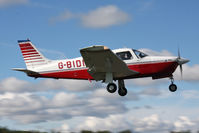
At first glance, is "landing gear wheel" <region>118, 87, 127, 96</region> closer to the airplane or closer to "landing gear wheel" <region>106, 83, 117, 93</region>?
the airplane

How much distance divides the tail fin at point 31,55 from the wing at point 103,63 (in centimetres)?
412

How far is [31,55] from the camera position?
22438 mm

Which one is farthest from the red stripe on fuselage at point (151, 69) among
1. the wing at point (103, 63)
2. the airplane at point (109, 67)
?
the wing at point (103, 63)

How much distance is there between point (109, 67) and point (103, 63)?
555 mm

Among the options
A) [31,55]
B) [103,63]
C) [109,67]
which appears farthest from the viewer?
[31,55]

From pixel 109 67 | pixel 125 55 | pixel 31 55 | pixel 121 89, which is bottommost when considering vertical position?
pixel 121 89

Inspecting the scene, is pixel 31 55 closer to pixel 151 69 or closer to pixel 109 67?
pixel 109 67

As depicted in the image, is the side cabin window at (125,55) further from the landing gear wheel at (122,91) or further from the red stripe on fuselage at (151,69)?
the landing gear wheel at (122,91)

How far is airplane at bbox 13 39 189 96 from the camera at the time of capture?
62.6ft

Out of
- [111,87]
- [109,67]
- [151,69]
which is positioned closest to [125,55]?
[109,67]

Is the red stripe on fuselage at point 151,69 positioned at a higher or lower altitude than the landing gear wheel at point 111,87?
higher

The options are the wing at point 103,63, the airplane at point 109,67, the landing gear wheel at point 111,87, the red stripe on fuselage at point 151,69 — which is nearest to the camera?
the wing at point 103,63

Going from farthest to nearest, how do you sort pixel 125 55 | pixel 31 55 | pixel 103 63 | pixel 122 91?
pixel 31 55
pixel 122 91
pixel 125 55
pixel 103 63

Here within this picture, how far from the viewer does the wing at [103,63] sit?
59.1 feet
